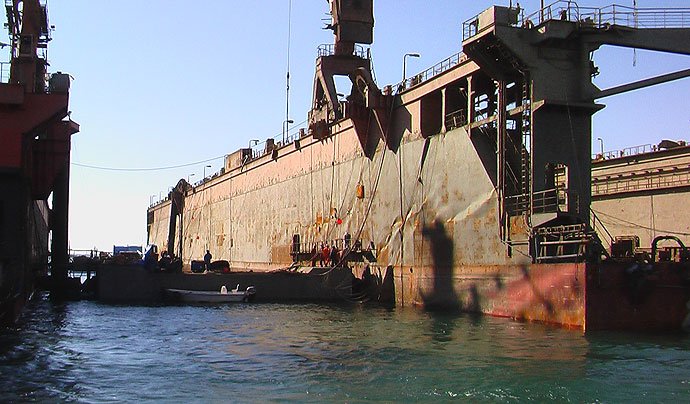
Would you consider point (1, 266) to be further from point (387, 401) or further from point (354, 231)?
point (354, 231)

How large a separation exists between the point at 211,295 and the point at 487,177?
14506mm

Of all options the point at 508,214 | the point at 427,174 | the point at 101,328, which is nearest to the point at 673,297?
the point at 508,214

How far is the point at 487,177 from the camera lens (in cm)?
3038

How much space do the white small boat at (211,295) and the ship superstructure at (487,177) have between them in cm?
648

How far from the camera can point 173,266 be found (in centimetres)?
3838

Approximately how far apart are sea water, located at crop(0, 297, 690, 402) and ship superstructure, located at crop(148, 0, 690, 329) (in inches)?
75.5

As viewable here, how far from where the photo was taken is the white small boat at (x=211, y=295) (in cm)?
3656

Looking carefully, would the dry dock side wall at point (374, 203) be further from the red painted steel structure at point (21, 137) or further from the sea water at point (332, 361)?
the red painted steel structure at point (21, 137)

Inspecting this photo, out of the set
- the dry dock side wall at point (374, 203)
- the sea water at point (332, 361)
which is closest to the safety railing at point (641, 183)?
the dry dock side wall at point (374, 203)

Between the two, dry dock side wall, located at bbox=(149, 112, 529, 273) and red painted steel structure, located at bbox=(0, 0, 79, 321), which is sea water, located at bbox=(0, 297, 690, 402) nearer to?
red painted steel structure, located at bbox=(0, 0, 79, 321)

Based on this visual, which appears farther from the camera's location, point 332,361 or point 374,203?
point 374,203

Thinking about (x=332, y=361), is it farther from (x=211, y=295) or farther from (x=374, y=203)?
(x=374, y=203)

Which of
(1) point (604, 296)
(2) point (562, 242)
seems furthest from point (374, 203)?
(1) point (604, 296)

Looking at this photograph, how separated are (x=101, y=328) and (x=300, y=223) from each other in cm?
2606
